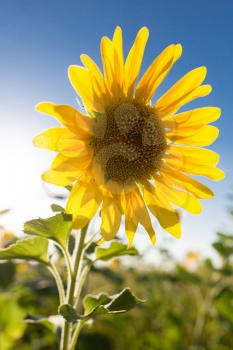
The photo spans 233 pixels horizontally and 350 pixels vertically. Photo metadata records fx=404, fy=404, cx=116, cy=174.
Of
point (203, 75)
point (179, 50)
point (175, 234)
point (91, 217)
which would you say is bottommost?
point (175, 234)

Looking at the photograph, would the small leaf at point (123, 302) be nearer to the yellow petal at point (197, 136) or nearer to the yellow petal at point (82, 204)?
the yellow petal at point (82, 204)

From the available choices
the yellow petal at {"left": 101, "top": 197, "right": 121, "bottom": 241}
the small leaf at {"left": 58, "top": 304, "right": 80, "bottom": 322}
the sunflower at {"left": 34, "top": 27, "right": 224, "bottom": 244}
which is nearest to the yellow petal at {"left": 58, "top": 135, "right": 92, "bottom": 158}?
the sunflower at {"left": 34, "top": 27, "right": 224, "bottom": 244}

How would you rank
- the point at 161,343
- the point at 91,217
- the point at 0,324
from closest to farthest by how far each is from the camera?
the point at 91,217 → the point at 0,324 → the point at 161,343

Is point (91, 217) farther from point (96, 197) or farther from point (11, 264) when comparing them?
point (11, 264)

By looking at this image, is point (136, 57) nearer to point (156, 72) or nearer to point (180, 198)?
point (156, 72)

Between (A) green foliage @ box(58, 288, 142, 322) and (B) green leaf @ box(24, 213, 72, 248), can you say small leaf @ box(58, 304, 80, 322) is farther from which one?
(B) green leaf @ box(24, 213, 72, 248)

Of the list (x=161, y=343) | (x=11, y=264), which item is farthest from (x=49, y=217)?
(x=161, y=343)
